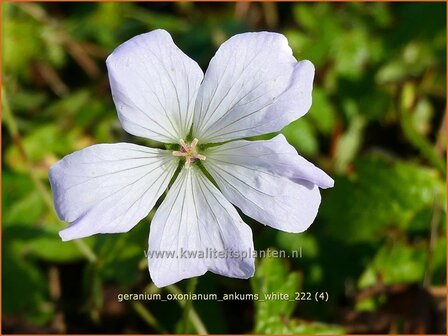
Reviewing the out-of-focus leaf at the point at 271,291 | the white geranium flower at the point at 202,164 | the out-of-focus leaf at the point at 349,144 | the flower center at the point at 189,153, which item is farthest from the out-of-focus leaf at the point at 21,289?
the out-of-focus leaf at the point at 349,144

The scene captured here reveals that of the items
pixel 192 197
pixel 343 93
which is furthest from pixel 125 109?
pixel 343 93

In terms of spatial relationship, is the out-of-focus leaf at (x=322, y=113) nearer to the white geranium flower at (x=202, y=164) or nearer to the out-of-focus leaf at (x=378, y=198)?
the out-of-focus leaf at (x=378, y=198)

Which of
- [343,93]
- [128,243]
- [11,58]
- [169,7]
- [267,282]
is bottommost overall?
[267,282]

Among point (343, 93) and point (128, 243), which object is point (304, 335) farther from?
point (343, 93)

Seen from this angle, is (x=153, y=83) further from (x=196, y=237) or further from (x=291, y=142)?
(x=291, y=142)

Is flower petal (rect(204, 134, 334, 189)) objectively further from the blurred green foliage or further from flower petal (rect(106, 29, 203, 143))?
the blurred green foliage
